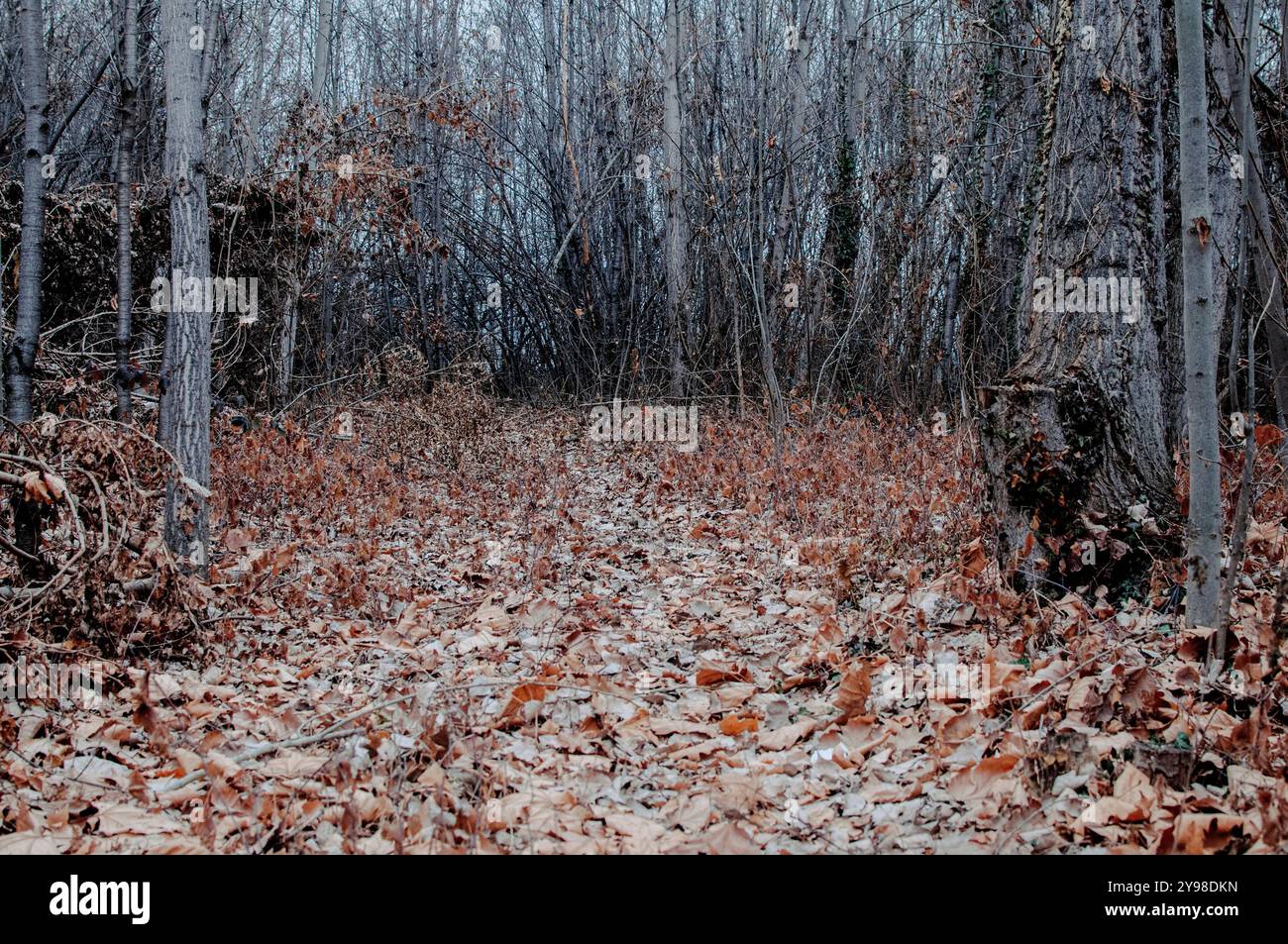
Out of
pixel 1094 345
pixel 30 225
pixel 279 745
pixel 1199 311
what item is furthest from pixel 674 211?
pixel 279 745

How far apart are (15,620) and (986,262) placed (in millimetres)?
8591

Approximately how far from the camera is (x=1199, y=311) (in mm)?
3154

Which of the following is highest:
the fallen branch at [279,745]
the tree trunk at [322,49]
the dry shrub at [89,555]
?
the tree trunk at [322,49]

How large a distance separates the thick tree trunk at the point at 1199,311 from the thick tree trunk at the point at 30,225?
18.4 feet

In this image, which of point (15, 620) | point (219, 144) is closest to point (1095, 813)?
point (15, 620)

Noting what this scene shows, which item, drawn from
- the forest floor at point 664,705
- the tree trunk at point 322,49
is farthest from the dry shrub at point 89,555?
the tree trunk at point 322,49

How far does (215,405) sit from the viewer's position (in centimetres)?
865

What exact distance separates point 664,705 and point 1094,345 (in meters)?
2.59

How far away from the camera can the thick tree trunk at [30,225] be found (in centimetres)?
512

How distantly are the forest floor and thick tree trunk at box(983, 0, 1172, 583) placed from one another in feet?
1.08

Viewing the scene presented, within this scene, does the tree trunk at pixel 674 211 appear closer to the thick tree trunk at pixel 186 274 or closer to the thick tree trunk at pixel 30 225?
the thick tree trunk at pixel 186 274

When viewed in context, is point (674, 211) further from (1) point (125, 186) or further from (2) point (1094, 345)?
(2) point (1094, 345)

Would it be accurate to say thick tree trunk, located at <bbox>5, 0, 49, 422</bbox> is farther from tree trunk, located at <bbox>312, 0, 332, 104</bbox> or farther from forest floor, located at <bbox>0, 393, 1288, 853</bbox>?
tree trunk, located at <bbox>312, 0, 332, 104</bbox>

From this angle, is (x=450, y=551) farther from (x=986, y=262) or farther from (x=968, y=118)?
(x=968, y=118)
